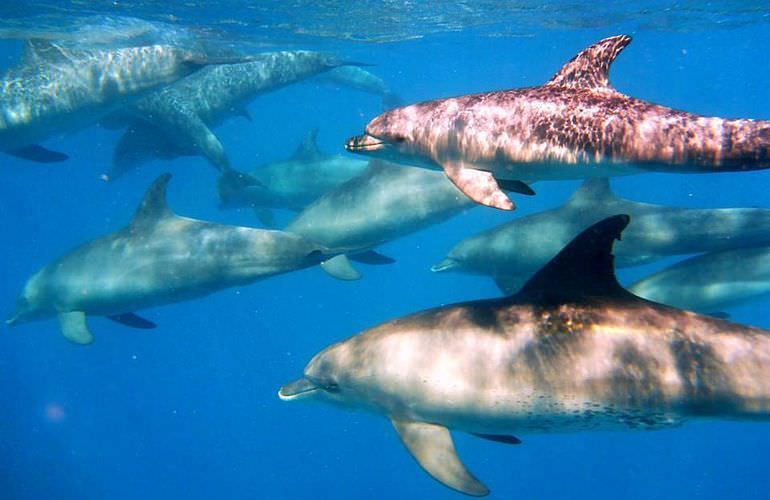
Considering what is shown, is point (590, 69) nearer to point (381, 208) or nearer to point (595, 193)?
point (595, 193)

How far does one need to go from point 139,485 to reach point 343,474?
10.0m

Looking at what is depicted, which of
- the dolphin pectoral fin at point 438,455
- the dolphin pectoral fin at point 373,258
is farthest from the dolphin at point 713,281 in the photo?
the dolphin pectoral fin at point 438,455

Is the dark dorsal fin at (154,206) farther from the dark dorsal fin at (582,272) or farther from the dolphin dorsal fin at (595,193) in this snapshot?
the dolphin dorsal fin at (595,193)

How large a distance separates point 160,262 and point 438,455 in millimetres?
6489

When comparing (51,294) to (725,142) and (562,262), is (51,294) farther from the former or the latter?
(725,142)

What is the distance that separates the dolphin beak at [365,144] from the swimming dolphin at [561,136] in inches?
0.4

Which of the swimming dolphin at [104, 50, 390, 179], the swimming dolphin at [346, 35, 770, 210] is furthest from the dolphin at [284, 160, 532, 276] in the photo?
the swimming dolphin at [104, 50, 390, 179]

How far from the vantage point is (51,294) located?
37.9 ft

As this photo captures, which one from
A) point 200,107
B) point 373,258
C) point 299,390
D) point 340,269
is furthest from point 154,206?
point 200,107

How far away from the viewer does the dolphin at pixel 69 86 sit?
14.0m

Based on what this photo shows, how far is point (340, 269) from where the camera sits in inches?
465

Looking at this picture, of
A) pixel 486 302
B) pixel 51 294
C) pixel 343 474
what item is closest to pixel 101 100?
pixel 51 294

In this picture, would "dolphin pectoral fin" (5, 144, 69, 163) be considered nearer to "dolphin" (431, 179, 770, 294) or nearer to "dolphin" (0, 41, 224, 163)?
"dolphin" (0, 41, 224, 163)

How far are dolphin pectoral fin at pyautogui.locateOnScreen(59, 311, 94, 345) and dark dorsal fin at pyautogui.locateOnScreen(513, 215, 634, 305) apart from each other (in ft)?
30.4
